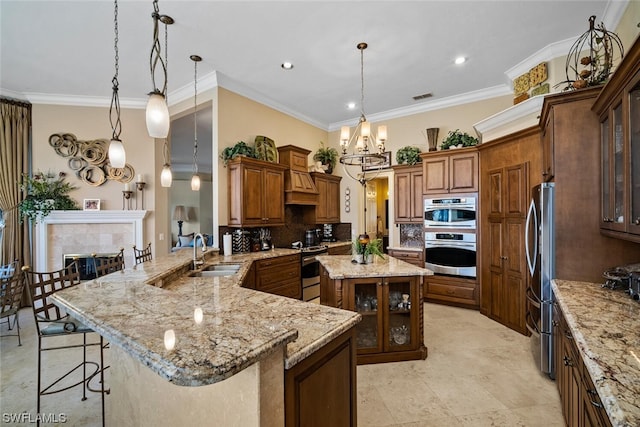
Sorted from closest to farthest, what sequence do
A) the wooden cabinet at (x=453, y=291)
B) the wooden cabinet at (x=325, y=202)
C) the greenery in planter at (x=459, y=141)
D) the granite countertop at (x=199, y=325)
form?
1. the granite countertop at (x=199, y=325)
2. the wooden cabinet at (x=453, y=291)
3. the greenery in planter at (x=459, y=141)
4. the wooden cabinet at (x=325, y=202)

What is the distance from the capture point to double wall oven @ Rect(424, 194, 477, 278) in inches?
172

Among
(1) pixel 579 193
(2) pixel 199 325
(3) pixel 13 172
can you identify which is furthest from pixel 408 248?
(3) pixel 13 172

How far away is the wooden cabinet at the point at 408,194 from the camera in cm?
508

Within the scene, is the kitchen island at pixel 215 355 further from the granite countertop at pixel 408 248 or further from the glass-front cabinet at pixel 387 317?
the granite countertop at pixel 408 248

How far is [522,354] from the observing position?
301cm

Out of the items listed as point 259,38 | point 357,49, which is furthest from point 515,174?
point 259,38

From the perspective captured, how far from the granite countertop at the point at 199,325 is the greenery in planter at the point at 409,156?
14.0 ft

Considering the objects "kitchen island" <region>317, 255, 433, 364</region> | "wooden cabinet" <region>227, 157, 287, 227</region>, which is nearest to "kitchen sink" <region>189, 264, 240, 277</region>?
"wooden cabinet" <region>227, 157, 287, 227</region>

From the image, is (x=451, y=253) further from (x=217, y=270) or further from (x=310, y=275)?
(x=217, y=270)

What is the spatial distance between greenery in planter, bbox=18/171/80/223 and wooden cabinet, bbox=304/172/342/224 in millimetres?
4123

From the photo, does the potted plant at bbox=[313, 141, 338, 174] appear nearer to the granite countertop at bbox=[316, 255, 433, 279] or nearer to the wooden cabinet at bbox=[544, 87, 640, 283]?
the granite countertop at bbox=[316, 255, 433, 279]

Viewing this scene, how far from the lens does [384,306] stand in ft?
9.40

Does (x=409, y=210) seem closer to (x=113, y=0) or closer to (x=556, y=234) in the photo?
(x=556, y=234)

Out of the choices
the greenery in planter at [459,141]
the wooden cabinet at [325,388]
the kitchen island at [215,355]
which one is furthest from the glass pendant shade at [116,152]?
the greenery in planter at [459,141]
